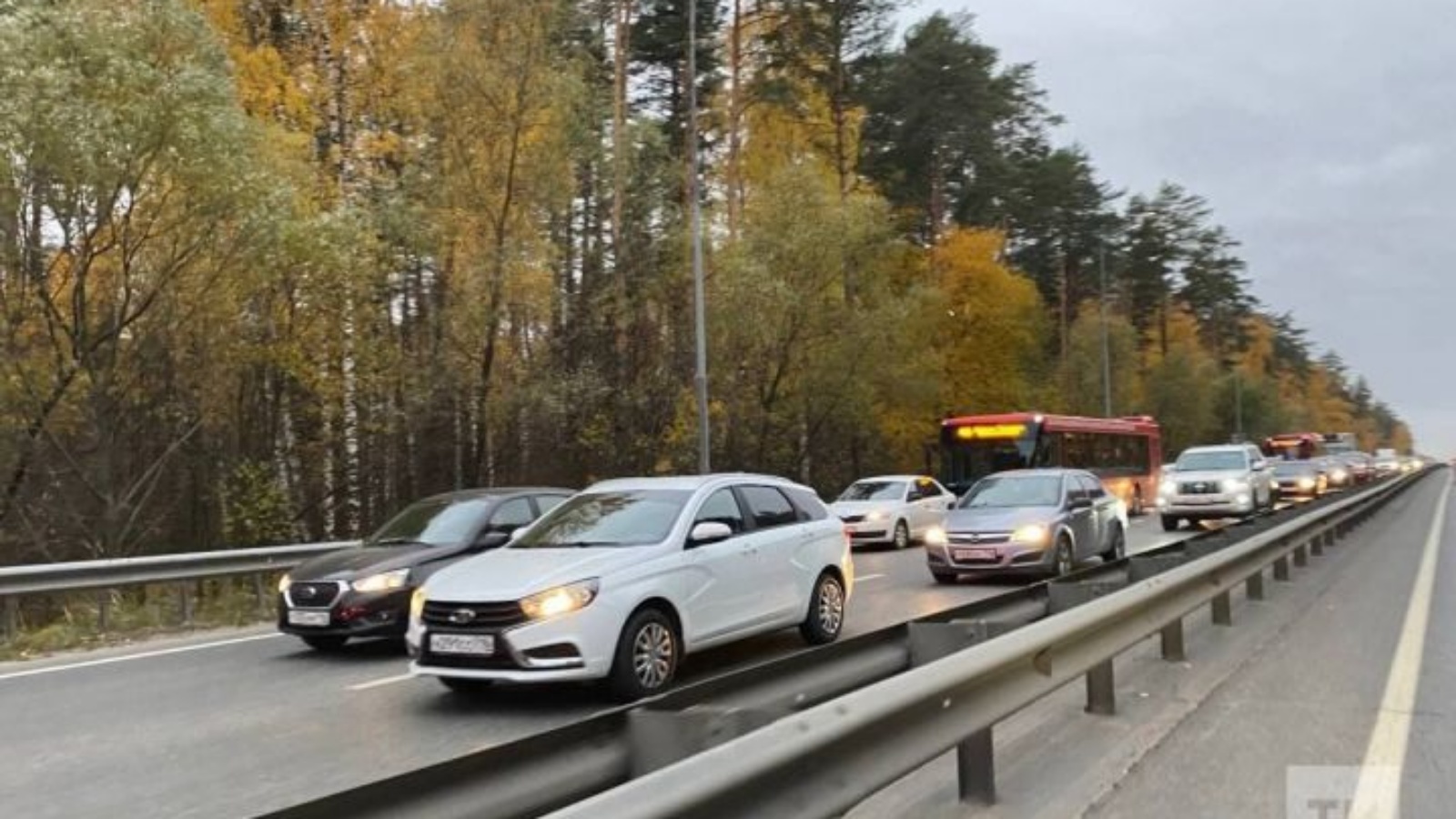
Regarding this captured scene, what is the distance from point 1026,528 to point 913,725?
10.9m

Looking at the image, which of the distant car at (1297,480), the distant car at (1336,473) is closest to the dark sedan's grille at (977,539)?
the distant car at (1297,480)

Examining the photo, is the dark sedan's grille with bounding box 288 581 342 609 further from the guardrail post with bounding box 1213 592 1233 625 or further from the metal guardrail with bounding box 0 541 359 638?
the guardrail post with bounding box 1213 592 1233 625

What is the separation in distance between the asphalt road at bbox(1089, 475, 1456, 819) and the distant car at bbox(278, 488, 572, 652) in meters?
6.66

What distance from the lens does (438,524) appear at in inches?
459

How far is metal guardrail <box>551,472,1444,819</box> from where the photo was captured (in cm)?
331

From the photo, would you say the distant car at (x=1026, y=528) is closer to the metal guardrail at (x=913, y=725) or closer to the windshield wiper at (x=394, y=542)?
the metal guardrail at (x=913, y=725)

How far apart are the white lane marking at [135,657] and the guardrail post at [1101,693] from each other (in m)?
8.89

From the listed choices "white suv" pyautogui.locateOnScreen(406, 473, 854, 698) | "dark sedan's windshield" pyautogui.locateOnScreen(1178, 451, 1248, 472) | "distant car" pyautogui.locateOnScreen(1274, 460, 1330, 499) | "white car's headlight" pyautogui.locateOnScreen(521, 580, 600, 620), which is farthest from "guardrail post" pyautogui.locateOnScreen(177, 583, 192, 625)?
"distant car" pyautogui.locateOnScreen(1274, 460, 1330, 499)

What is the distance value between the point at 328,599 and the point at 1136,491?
2958 cm

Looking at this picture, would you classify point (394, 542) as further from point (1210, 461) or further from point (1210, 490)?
point (1210, 461)

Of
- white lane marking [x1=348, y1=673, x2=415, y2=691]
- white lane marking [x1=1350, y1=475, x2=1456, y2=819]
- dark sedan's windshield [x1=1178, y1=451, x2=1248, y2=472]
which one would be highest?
dark sedan's windshield [x1=1178, y1=451, x2=1248, y2=472]

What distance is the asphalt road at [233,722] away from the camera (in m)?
6.34

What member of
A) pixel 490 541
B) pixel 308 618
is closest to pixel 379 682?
pixel 308 618

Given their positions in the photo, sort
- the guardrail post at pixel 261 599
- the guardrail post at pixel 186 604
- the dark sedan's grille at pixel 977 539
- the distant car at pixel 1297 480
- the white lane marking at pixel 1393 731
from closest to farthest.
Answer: the white lane marking at pixel 1393 731
the guardrail post at pixel 186 604
the guardrail post at pixel 261 599
the dark sedan's grille at pixel 977 539
the distant car at pixel 1297 480
